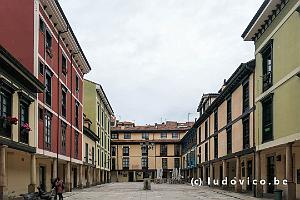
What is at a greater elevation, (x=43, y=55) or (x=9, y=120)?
(x=43, y=55)

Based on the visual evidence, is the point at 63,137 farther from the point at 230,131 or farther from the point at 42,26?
the point at 230,131

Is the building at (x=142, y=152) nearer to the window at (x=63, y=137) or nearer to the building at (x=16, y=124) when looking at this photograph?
the window at (x=63, y=137)

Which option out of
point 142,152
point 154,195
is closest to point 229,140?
point 154,195

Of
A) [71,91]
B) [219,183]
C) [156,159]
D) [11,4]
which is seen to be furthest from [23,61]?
[156,159]

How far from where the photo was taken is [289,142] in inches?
1004

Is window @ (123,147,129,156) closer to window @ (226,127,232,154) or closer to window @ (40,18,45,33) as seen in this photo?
window @ (226,127,232,154)

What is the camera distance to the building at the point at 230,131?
37219 mm

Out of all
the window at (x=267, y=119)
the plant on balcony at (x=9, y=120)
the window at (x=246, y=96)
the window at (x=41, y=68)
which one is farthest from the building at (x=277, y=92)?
the window at (x=41, y=68)

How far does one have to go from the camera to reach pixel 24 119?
28.4m

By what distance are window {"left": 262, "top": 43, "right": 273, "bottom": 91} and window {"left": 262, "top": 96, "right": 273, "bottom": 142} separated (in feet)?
3.12

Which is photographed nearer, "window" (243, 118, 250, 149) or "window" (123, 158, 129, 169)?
"window" (243, 118, 250, 149)

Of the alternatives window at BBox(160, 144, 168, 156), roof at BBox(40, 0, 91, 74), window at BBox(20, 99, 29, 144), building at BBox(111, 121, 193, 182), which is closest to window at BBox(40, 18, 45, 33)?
roof at BBox(40, 0, 91, 74)

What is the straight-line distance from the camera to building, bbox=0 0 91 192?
27875 mm

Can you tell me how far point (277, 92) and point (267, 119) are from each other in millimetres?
3300
